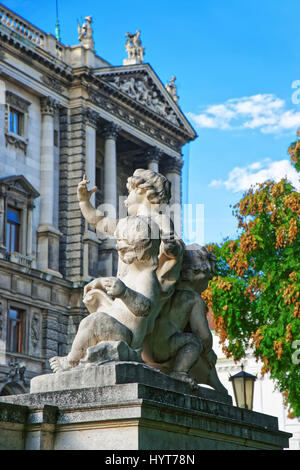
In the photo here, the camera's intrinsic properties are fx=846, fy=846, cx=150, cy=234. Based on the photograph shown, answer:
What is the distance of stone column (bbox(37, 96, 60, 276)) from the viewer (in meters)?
39.1

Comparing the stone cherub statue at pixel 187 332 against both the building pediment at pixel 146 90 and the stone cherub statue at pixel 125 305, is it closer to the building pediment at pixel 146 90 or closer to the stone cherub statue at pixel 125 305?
the stone cherub statue at pixel 125 305

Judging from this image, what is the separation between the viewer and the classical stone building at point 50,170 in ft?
120

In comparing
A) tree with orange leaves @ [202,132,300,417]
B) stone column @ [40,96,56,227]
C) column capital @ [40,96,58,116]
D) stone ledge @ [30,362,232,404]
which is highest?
column capital @ [40,96,58,116]

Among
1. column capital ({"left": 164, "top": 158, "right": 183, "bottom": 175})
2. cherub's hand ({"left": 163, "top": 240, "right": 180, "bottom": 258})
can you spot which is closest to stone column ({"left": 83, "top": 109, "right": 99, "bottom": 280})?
column capital ({"left": 164, "top": 158, "right": 183, "bottom": 175})

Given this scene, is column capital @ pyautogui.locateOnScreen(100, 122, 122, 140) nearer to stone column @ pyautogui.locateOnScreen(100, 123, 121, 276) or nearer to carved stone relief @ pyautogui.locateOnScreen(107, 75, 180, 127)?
stone column @ pyautogui.locateOnScreen(100, 123, 121, 276)

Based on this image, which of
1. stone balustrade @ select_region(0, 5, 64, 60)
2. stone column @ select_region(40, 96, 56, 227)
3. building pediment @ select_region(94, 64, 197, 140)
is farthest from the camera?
building pediment @ select_region(94, 64, 197, 140)

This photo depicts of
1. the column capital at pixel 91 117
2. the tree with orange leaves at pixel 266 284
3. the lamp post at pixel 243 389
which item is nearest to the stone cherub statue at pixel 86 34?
the column capital at pixel 91 117

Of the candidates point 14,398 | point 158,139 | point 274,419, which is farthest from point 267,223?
point 158,139

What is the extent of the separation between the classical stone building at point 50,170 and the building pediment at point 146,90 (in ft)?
0.30

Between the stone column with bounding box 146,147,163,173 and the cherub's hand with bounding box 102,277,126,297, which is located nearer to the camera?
the cherub's hand with bounding box 102,277,126,297

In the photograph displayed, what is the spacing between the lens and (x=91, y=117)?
1674 inches

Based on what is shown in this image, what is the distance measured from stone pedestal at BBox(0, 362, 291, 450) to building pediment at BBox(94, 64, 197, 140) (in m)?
36.5
